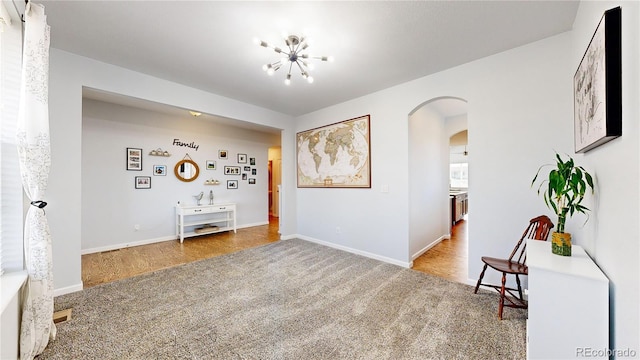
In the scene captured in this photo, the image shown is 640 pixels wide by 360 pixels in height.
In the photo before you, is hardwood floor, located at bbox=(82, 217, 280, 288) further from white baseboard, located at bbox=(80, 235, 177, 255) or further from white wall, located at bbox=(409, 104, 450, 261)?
white wall, located at bbox=(409, 104, 450, 261)

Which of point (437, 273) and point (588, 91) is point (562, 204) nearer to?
point (588, 91)

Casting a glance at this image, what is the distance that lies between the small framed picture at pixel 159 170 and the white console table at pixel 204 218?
74cm

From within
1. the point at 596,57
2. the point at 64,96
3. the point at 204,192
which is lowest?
the point at 204,192

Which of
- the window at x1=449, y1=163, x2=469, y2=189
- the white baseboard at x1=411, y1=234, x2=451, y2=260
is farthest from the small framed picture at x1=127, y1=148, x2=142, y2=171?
the window at x1=449, y1=163, x2=469, y2=189

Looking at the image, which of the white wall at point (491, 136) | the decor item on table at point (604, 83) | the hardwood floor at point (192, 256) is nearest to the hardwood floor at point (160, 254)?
the hardwood floor at point (192, 256)

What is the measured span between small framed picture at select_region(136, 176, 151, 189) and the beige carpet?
2318 mm

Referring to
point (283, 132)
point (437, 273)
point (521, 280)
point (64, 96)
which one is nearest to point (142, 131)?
point (64, 96)

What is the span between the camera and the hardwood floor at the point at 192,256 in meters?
3.01

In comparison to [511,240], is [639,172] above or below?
above

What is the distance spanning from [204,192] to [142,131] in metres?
1.66

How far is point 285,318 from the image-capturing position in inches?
79.8

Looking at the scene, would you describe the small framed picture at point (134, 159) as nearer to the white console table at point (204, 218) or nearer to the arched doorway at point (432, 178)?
the white console table at point (204, 218)

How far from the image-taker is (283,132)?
4863 millimetres

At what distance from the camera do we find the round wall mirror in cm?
488
